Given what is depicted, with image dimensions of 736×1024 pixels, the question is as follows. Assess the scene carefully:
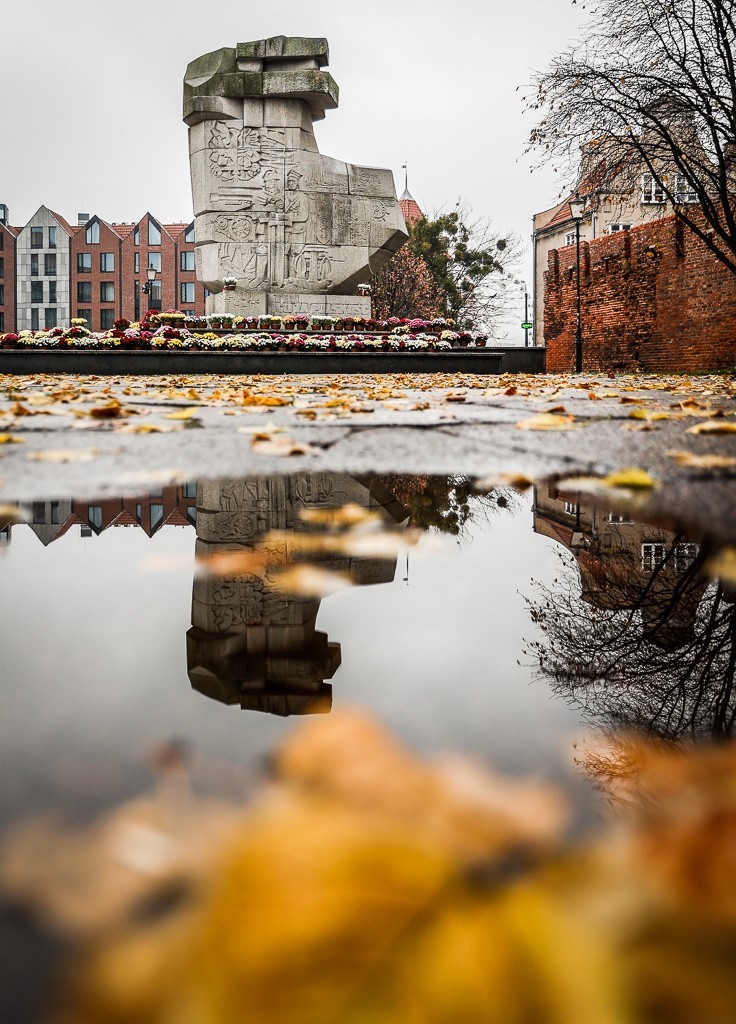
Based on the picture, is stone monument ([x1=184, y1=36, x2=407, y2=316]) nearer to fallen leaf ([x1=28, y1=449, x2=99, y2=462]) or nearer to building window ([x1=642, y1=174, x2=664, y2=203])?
building window ([x1=642, y1=174, x2=664, y2=203])

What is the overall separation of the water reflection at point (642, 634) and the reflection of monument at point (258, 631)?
30 cm

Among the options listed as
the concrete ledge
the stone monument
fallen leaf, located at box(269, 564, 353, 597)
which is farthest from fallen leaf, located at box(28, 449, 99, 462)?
the stone monument

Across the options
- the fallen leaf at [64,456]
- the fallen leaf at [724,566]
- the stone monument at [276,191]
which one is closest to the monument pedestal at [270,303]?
the stone monument at [276,191]

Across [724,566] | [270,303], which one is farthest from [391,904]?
[270,303]

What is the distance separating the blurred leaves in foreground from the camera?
1.53ft

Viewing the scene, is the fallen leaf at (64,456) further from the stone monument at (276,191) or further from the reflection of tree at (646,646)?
the stone monument at (276,191)

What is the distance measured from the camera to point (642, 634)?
116 cm

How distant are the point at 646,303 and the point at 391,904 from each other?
20.1 meters

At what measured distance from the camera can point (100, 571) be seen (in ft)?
4.82

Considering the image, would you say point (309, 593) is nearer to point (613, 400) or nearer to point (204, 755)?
point (204, 755)

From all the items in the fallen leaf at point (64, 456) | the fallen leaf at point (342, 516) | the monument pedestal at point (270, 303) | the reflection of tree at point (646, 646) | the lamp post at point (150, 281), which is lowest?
the reflection of tree at point (646, 646)

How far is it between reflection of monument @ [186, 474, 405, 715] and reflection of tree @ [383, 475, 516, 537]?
0.39 ft

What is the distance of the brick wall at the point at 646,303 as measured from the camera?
16297mm

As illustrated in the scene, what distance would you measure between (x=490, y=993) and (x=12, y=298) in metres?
73.5
